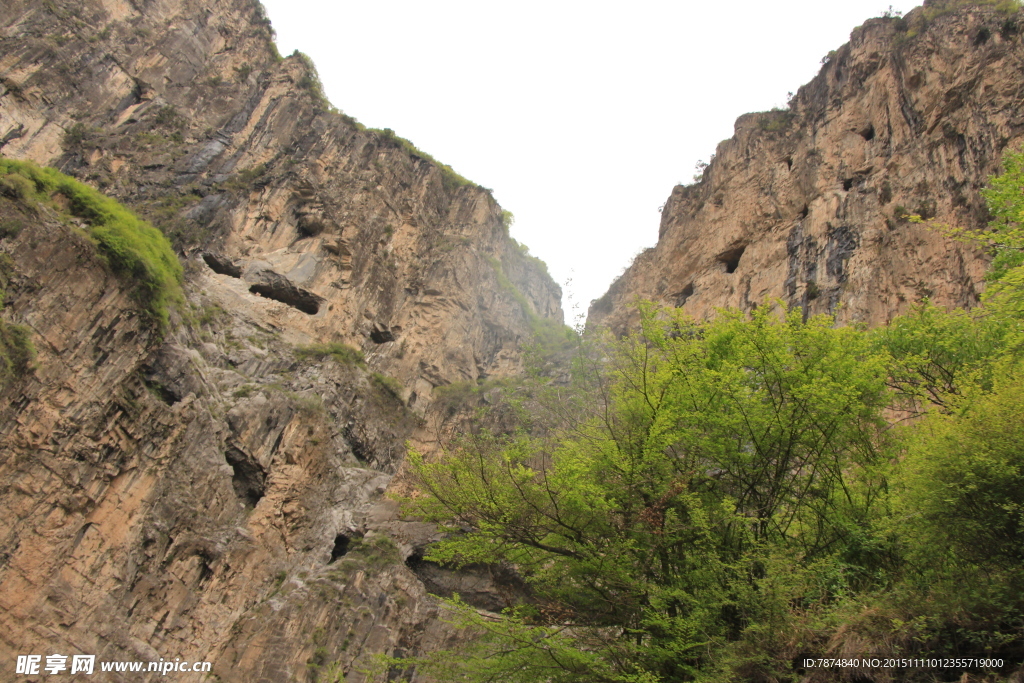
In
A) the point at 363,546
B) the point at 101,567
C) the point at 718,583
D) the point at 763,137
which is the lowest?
the point at 101,567

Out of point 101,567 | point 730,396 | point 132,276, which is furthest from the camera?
point 132,276

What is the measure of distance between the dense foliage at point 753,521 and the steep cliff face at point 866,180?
7.49 m

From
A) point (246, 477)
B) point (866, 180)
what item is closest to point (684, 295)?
point (866, 180)

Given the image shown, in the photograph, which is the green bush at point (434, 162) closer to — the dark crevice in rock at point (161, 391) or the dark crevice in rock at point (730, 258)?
the dark crevice in rock at point (730, 258)

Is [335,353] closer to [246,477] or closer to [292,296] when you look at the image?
[292,296]

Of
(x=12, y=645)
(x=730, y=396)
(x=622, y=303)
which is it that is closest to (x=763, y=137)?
(x=622, y=303)

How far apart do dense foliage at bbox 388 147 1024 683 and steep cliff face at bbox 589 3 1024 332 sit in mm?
7493

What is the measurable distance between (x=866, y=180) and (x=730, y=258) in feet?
21.2

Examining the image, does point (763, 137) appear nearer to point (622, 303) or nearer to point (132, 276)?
point (622, 303)

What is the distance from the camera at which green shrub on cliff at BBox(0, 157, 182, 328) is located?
15.3m

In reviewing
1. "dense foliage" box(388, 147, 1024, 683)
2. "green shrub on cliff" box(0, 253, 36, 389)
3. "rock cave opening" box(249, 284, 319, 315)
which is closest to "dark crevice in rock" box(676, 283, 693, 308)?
A: "rock cave opening" box(249, 284, 319, 315)

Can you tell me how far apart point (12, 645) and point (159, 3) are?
35.7 m

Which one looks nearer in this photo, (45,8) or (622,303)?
(45,8)

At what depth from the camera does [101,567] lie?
1308cm
